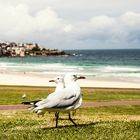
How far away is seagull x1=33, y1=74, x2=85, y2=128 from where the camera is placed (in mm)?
12542

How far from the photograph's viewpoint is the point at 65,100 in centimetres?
1290

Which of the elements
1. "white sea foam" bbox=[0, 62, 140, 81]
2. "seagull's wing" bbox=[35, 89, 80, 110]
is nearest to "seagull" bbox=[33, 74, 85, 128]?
"seagull's wing" bbox=[35, 89, 80, 110]

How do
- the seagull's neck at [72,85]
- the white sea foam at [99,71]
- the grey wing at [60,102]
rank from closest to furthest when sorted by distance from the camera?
the grey wing at [60,102]
the seagull's neck at [72,85]
the white sea foam at [99,71]

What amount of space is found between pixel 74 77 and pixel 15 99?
749 inches

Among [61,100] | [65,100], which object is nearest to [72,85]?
[65,100]

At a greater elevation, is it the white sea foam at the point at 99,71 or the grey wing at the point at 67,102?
the grey wing at the point at 67,102

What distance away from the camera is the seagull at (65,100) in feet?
41.1

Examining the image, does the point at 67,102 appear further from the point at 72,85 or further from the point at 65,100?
the point at 72,85

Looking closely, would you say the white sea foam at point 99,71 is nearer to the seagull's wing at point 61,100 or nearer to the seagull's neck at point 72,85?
the seagull's neck at point 72,85

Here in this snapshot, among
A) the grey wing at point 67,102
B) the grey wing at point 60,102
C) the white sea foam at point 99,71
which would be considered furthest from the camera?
the white sea foam at point 99,71

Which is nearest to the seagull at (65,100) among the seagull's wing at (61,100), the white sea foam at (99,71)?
the seagull's wing at (61,100)

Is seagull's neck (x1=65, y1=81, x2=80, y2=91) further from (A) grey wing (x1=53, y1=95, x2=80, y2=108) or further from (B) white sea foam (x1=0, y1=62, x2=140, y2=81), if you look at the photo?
(B) white sea foam (x1=0, y1=62, x2=140, y2=81)

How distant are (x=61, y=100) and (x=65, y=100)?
0.15m

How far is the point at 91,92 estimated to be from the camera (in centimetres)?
3894
